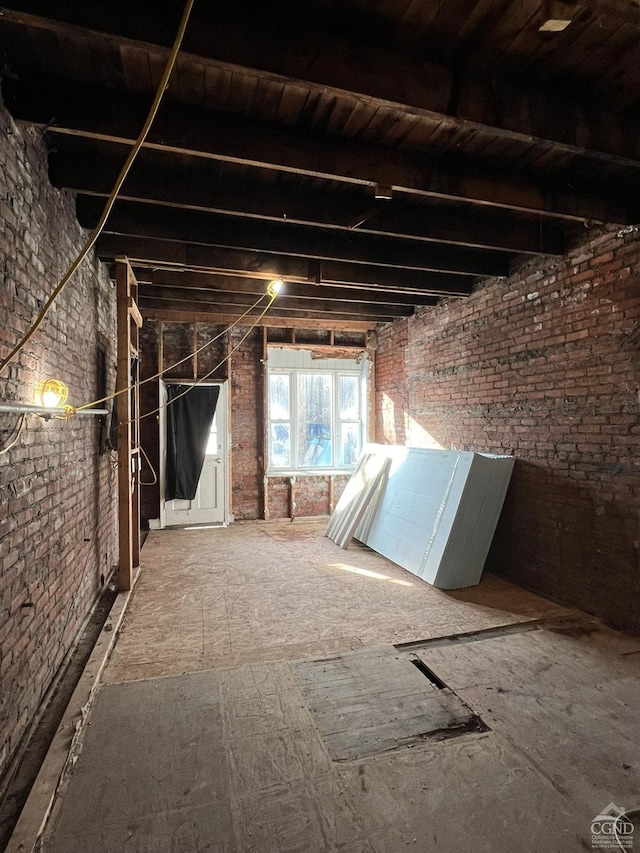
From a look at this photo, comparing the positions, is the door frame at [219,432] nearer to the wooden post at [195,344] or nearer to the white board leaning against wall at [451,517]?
the wooden post at [195,344]

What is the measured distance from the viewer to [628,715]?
7.23ft

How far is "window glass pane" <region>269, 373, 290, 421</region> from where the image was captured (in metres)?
6.88

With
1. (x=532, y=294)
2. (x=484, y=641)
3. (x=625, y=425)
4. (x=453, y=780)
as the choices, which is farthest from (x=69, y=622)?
(x=532, y=294)

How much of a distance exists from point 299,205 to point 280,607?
315 centimetres

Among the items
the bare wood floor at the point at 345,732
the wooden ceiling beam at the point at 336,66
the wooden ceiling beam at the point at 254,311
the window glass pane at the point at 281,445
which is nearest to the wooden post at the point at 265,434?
the window glass pane at the point at 281,445

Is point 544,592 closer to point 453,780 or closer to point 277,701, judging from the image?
point 453,780

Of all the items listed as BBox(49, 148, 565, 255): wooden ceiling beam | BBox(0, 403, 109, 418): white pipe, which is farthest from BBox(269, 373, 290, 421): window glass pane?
BBox(0, 403, 109, 418): white pipe

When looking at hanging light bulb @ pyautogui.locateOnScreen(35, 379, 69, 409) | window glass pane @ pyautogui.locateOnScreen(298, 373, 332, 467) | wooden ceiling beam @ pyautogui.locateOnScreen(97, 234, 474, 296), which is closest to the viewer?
hanging light bulb @ pyautogui.locateOnScreen(35, 379, 69, 409)

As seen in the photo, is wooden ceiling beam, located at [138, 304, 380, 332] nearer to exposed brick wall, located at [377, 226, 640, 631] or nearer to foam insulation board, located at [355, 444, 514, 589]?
exposed brick wall, located at [377, 226, 640, 631]

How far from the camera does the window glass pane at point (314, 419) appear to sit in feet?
23.1

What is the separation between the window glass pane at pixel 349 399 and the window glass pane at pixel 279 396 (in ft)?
3.07

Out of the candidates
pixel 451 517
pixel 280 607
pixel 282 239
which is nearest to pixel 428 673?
pixel 280 607

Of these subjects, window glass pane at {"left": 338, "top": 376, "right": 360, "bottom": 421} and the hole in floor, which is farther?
window glass pane at {"left": 338, "top": 376, "right": 360, "bottom": 421}

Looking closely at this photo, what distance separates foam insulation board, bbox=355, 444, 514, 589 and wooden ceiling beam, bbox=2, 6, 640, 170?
2.70m
